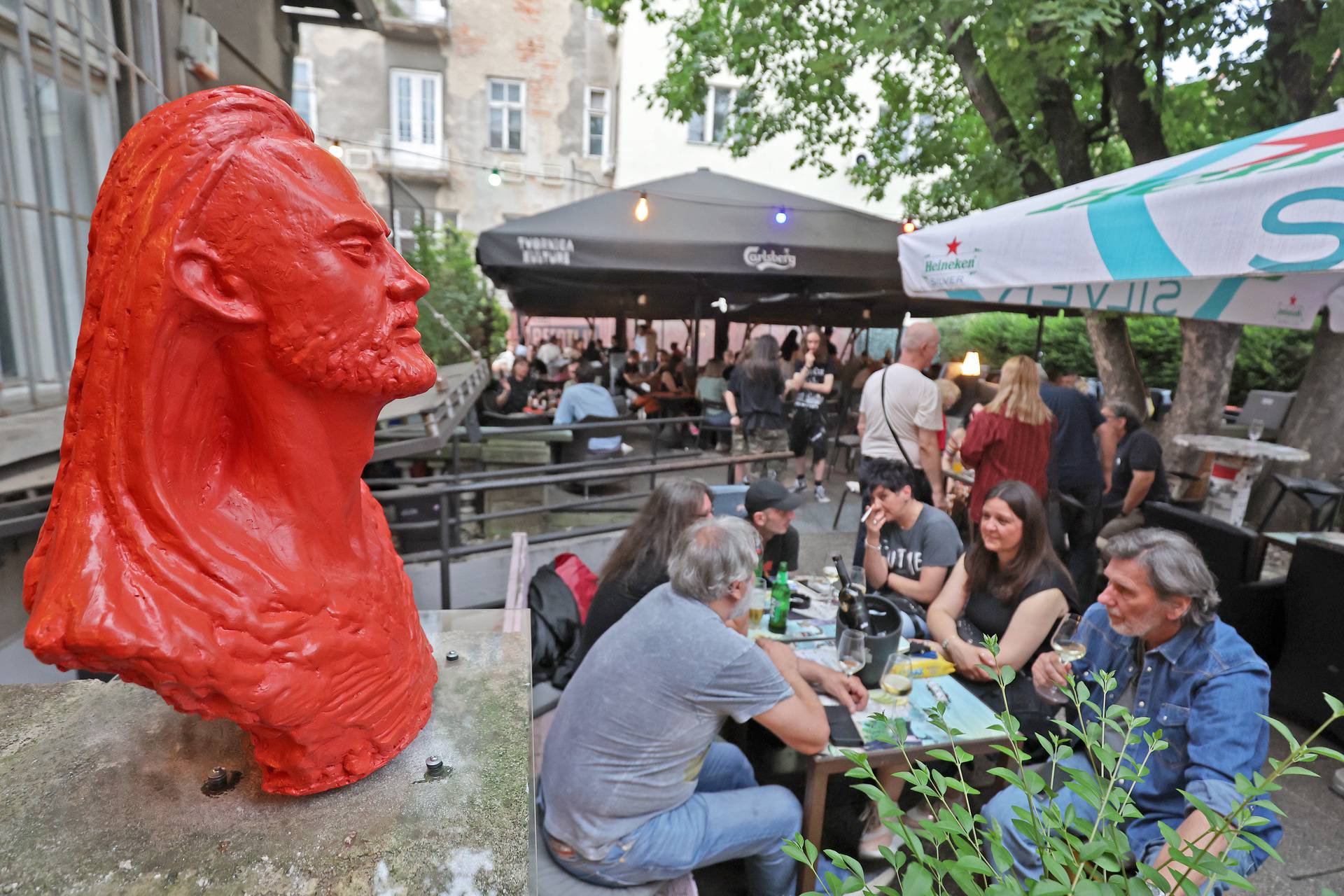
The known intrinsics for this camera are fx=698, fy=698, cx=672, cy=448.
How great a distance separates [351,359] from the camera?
1.24m

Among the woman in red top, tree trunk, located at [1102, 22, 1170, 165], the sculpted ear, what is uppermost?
tree trunk, located at [1102, 22, 1170, 165]

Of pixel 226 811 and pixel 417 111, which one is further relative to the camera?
pixel 417 111

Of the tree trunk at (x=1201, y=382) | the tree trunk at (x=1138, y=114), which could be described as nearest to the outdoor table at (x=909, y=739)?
the tree trunk at (x=1201, y=382)

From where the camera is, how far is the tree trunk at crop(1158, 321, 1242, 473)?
5984 mm

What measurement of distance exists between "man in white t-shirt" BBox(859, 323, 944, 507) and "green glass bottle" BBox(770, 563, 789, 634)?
1874mm

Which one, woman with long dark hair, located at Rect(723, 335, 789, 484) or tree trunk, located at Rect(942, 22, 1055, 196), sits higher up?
tree trunk, located at Rect(942, 22, 1055, 196)

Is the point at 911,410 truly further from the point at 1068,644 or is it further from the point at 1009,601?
the point at 1068,644

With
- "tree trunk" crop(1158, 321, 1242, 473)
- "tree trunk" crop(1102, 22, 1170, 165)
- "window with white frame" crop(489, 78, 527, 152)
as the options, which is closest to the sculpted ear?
"tree trunk" crop(1102, 22, 1170, 165)

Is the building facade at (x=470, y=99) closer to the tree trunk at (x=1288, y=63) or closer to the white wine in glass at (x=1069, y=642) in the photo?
the tree trunk at (x=1288, y=63)

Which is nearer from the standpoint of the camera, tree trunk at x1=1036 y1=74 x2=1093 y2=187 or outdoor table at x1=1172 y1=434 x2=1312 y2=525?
outdoor table at x1=1172 y1=434 x2=1312 y2=525

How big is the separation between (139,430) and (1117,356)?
7.57 m

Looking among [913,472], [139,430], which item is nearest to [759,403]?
[913,472]

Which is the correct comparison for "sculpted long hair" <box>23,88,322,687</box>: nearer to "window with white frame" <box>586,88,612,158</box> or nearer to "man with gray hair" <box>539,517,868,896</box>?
"man with gray hair" <box>539,517,868,896</box>

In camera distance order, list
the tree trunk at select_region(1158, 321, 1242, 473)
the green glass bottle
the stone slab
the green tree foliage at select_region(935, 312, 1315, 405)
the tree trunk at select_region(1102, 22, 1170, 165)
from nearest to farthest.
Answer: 1. the stone slab
2. the green glass bottle
3. the tree trunk at select_region(1102, 22, 1170, 165)
4. the tree trunk at select_region(1158, 321, 1242, 473)
5. the green tree foliage at select_region(935, 312, 1315, 405)
